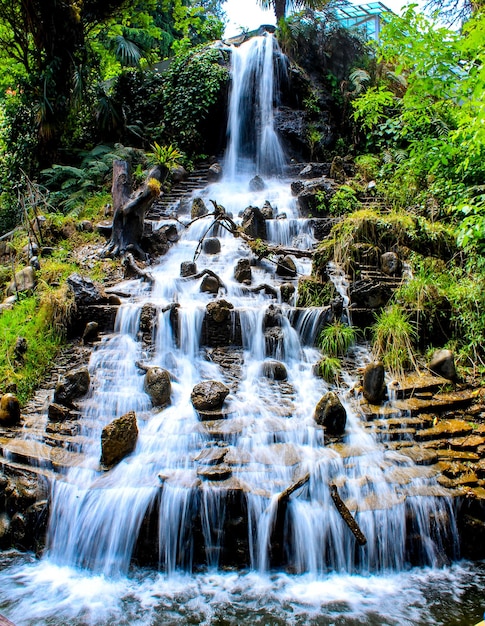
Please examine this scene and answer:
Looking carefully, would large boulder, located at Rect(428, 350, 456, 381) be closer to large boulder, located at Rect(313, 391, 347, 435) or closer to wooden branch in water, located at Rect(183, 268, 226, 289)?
large boulder, located at Rect(313, 391, 347, 435)

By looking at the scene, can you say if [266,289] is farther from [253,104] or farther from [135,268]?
[253,104]

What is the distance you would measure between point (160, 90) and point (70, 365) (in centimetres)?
1302

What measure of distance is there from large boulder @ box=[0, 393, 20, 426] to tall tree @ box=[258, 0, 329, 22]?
57.8ft

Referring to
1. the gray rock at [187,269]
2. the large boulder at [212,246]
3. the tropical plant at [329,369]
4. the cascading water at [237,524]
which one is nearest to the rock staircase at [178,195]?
the large boulder at [212,246]

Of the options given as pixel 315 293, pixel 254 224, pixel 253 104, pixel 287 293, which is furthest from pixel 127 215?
pixel 253 104

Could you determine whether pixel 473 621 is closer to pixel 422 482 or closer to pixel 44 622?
pixel 422 482

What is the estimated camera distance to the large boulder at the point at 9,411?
4.94m

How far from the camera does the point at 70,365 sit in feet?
19.9

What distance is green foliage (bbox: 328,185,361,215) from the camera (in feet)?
33.1

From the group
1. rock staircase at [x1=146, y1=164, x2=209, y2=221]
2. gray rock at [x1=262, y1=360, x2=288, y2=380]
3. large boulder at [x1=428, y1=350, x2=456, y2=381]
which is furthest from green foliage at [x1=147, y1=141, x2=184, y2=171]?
large boulder at [x1=428, y1=350, x2=456, y2=381]

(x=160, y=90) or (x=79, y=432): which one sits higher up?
(x=160, y=90)

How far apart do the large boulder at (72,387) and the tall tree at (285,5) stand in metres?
17.0

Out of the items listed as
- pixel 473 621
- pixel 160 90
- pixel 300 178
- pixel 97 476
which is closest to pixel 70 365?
pixel 97 476

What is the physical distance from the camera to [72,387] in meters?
5.27
